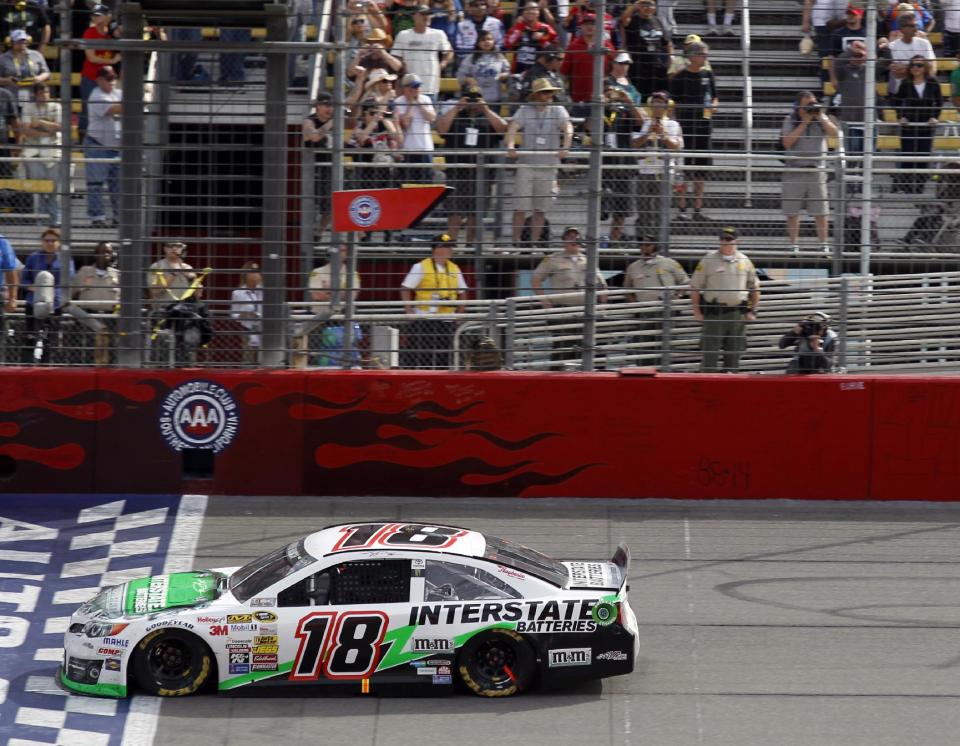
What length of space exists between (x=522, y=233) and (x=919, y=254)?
3560mm

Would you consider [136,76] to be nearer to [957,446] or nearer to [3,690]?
[3,690]

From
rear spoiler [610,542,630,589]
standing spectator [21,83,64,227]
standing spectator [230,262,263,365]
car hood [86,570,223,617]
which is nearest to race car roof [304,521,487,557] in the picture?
car hood [86,570,223,617]

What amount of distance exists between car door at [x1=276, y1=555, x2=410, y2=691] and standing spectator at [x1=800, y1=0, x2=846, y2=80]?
6.81 meters

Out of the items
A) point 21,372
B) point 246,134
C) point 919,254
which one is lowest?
point 21,372

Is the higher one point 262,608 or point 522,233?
point 522,233

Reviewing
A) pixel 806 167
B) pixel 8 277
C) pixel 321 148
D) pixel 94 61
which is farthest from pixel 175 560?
pixel 806 167

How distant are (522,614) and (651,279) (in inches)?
191

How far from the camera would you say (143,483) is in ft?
42.8

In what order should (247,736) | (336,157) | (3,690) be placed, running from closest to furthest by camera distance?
(247,736)
(3,690)
(336,157)

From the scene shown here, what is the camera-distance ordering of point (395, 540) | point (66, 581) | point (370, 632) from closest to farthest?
1. point (370, 632)
2. point (395, 540)
3. point (66, 581)

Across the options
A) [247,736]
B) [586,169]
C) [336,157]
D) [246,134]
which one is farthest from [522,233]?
[247,736]

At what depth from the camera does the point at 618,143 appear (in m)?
13.0

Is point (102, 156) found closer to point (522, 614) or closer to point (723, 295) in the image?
point (723, 295)

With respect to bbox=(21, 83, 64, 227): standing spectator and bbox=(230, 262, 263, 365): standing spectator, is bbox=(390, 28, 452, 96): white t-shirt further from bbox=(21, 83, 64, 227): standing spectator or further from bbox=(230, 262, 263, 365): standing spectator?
bbox=(21, 83, 64, 227): standing spectator
